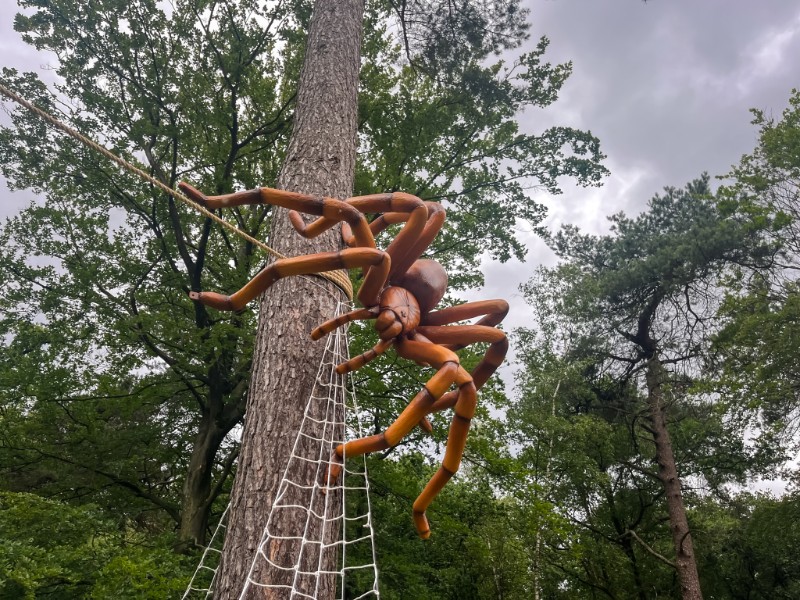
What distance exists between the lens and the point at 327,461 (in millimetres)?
2066

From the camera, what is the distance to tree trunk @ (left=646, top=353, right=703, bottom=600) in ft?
35.5

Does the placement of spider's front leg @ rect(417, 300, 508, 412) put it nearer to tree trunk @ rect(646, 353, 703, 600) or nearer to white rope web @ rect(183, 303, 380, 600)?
white rope web @ rect(183, 303, 380, 600)

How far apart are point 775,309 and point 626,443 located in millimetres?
6397

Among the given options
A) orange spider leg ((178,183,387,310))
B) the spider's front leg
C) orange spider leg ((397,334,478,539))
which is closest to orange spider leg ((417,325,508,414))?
the spider's front leg

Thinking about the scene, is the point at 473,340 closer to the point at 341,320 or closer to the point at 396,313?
the point at 396,313

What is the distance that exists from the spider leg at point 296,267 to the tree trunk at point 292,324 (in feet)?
1.61

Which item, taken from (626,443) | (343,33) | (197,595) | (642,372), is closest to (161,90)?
(343,33)

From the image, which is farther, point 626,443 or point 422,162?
point 626,443

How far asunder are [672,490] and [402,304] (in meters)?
12.5

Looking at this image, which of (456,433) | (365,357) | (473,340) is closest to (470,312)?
(473,340)

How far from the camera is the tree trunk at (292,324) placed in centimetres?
194

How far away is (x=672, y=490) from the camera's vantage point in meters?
12.0

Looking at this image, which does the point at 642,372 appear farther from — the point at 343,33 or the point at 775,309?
the point at 343,33

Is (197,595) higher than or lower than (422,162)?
lower
